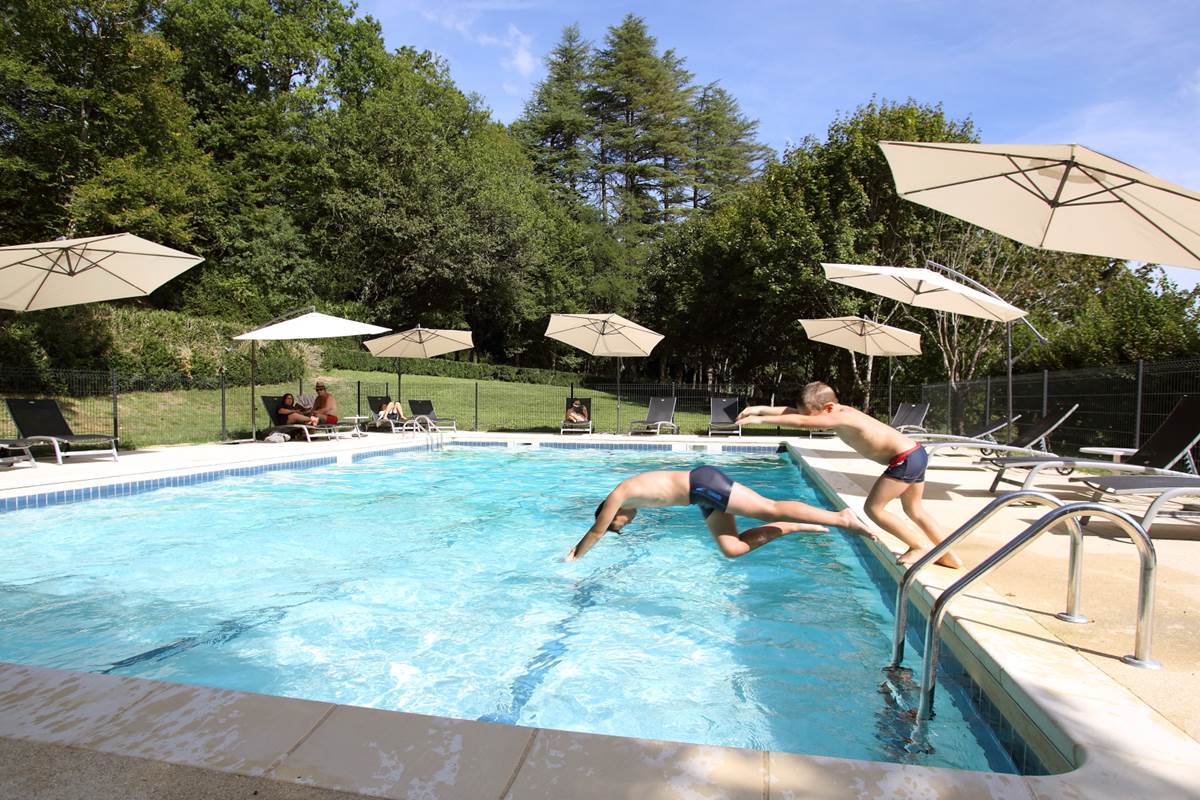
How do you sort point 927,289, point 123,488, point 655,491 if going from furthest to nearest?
point 927,289 → point 123,488 → point 655,491

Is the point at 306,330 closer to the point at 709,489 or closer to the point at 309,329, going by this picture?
the point at 309,329

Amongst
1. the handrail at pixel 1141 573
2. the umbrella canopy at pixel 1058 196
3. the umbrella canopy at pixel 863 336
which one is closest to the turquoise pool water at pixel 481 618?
the handrail at pixel 1141 573

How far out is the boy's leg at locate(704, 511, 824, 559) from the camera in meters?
3.72

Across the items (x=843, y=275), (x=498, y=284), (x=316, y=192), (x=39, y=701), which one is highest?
(x=316, y=192)

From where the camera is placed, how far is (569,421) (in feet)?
57.2

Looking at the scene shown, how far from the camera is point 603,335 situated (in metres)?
17.5

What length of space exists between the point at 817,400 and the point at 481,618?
2972 millimetres

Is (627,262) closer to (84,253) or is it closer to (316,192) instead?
(316,192)

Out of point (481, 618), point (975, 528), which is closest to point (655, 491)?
point (975, 528)

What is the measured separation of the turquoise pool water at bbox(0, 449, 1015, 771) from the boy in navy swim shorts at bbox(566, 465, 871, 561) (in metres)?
0.98

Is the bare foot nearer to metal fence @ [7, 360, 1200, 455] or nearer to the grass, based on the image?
metal fence @ [7, 360, 1200, 455]

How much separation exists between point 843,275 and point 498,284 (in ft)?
87.3

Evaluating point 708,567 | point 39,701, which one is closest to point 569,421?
point 708,567

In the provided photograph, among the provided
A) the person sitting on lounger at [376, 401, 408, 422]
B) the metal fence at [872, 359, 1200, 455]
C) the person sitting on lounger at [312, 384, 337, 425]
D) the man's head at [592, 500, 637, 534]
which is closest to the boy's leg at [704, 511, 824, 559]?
the man's head at [592, 500, 637, 534]
